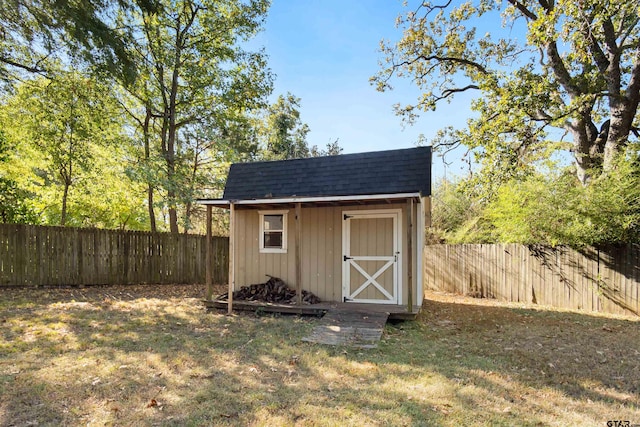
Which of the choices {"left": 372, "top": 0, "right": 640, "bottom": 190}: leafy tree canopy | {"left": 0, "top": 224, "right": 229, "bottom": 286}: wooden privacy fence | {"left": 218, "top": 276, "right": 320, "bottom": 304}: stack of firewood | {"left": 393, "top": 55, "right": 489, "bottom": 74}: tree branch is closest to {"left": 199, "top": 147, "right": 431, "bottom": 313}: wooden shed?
{"left": 218, "top": 276, "right": 320, "bottom": 304}: stack of firewood

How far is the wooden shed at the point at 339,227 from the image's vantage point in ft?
23.3

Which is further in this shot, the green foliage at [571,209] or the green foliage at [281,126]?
the green foliage at [281,126]

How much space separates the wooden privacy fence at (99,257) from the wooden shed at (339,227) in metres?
3.98

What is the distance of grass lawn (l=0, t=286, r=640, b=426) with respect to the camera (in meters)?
3.01

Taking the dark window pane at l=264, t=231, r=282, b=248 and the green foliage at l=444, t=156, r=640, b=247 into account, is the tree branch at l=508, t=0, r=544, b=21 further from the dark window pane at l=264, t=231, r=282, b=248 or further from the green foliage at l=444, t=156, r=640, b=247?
the dark window pane at l=264, t=231, r=282, b=248

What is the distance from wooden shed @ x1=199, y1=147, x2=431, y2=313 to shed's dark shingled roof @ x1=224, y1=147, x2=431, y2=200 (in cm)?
2

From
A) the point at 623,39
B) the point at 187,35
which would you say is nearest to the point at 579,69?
the point at 623,39

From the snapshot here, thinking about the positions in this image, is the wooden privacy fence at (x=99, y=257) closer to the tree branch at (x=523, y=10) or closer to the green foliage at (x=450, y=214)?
the green foliage at (x=450, y=214)

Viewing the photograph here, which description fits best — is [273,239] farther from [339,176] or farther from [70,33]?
[70,33]

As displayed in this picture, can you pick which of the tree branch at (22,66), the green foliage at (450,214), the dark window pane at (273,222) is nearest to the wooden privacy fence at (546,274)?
the green foliage at (450,214)

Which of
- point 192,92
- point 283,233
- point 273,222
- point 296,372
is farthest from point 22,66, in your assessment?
point 296,372

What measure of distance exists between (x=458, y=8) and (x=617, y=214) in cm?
789

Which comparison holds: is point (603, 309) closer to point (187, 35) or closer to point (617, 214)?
point (617, 214)

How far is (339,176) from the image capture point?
25.5ft
